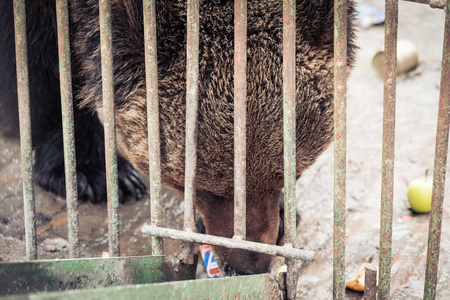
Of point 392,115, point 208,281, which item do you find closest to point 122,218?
point 208,281

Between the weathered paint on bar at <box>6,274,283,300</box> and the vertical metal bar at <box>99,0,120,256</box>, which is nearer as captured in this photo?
the weathered paint on bar at <box>6,274,283,300</box>

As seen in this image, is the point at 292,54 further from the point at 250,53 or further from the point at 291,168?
the point at 291,168

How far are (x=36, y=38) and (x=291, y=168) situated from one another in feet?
5.67

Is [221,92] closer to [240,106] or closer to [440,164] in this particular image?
[240,106]

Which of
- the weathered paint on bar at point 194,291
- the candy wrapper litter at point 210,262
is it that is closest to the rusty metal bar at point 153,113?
the weathered paint on bar at point 194,291

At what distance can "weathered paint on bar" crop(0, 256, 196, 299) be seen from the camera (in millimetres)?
1449

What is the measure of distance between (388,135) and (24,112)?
4.52 ft

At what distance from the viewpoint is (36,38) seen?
2.69 metres

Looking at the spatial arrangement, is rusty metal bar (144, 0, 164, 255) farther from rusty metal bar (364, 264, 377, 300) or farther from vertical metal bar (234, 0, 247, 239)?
rusty metal bar (364, 264, 377, 300)

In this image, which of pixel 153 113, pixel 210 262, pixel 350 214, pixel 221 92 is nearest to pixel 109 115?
pixel 153 113

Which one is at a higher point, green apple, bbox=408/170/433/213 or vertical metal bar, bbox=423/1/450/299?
vertical metal bar, bbox=423/1/450/299

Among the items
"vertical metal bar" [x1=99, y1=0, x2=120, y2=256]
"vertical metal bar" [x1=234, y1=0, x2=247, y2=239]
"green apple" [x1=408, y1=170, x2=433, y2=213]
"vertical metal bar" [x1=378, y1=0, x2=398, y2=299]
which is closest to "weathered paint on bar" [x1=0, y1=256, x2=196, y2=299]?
"vertical metal bar" [x1=99, y1=0, x2=120, y2=256]

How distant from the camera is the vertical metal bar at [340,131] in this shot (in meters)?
1.58

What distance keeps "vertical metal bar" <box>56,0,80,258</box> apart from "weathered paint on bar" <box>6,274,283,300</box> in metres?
0.75
